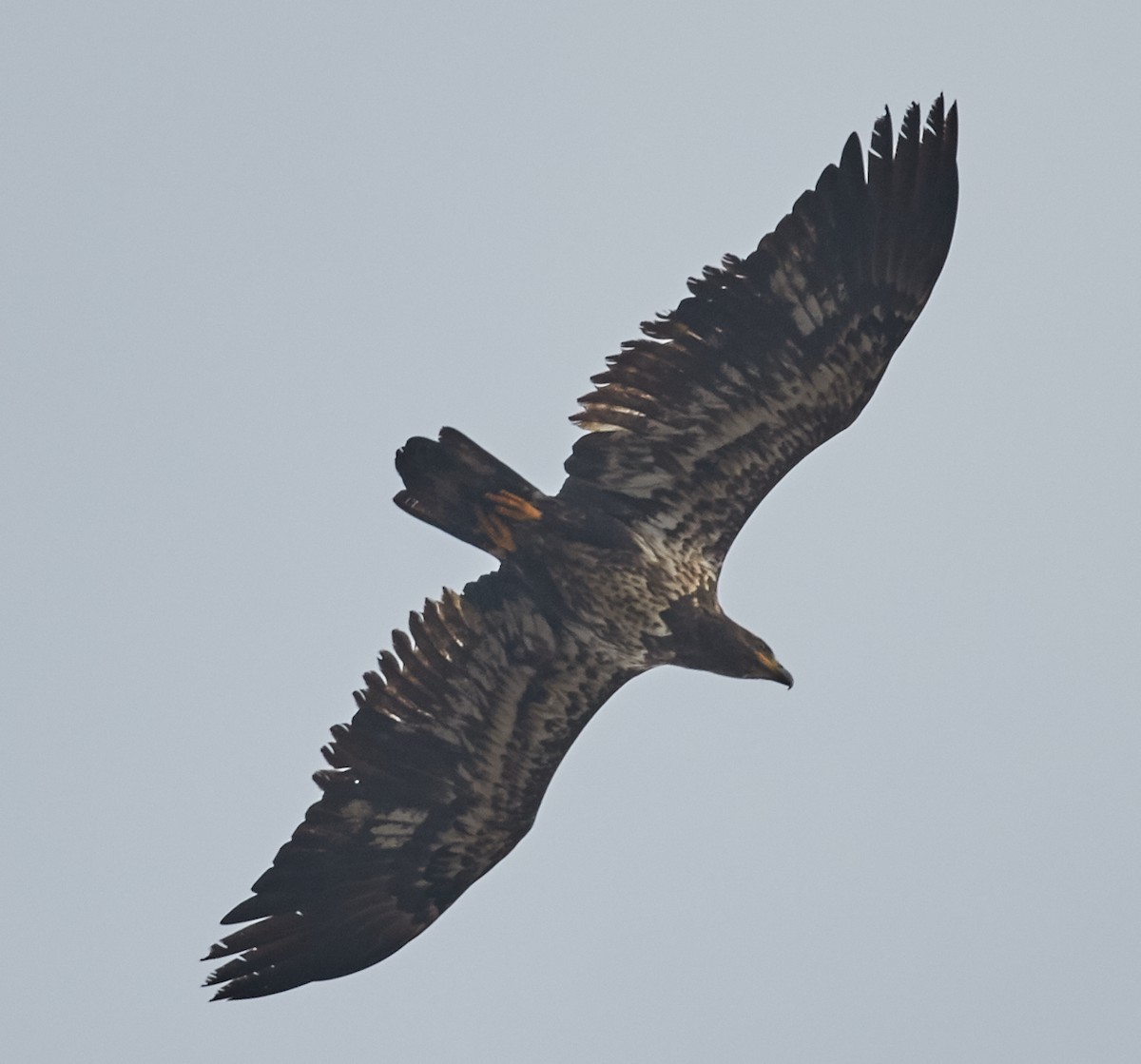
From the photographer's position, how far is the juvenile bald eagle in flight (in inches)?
527

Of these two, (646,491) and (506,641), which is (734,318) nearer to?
(646,491)

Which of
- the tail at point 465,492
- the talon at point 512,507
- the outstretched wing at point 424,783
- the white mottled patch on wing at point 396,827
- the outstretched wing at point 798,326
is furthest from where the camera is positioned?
the white mottled patch on wing at point 396,827

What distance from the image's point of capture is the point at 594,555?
14055 millimetres

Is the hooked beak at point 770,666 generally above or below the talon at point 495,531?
below

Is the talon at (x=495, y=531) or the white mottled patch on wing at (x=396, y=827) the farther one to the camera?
the white mottled patch on wing at (x=396, y=827)

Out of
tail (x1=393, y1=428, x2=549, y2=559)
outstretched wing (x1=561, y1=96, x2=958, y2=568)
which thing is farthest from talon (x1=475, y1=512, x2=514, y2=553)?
outstretched wing (x1=561, y1=96, x2=958, y2=568)

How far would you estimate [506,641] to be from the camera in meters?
14.2

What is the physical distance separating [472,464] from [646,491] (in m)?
1.18

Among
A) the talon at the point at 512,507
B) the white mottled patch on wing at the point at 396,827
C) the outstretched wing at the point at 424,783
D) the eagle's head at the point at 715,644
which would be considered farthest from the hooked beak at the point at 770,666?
the white mottled patch on wing at the point at 396,827

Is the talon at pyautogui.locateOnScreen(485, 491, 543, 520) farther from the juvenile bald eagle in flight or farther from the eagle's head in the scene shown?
the eagle's head

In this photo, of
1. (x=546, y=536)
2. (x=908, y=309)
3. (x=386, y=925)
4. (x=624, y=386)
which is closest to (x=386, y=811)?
(x=386, y=925)

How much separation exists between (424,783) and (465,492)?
200 centimetres

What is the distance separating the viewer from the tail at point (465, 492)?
1362cm

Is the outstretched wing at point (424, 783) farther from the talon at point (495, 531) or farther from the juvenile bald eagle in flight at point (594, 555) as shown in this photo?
the talon at point (495, 531)
